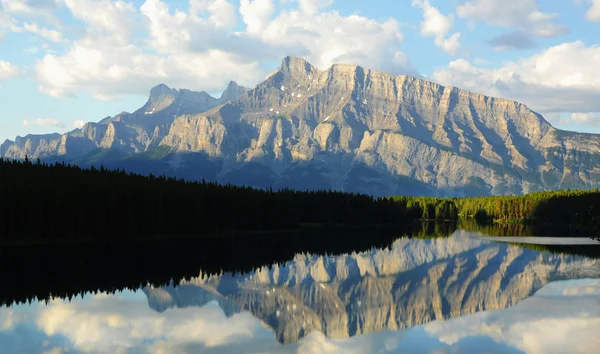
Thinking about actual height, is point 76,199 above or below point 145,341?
above

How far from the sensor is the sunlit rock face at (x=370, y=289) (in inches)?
2559

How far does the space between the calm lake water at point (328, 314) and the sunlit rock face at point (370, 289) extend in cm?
18

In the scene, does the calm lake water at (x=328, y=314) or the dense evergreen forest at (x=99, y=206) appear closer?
the calm lake water at (x=328, y=314)

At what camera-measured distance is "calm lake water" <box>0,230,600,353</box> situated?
5191 centimetres

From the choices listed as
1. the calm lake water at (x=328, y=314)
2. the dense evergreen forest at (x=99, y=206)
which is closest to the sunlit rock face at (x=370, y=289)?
the calm lake water at (x=328, y=314)

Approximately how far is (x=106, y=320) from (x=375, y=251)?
307 ft

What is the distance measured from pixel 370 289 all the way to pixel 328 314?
20510 mm

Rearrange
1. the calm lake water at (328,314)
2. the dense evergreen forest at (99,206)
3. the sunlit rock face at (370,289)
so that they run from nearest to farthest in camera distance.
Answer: the calm lake water at (328,314) → the sunlit rock face at (370,289) → the dense evergreen forest at (99,206)

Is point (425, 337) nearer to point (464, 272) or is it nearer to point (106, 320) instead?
point (106, 320)

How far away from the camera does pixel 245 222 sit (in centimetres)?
19750

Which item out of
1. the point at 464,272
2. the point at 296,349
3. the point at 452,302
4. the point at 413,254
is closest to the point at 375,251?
the point at 413,254

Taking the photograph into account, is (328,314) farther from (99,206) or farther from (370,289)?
(99,206)

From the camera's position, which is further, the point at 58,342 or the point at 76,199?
the point at 76,199

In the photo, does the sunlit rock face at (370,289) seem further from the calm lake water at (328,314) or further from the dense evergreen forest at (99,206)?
the dense evergreen forest at (99,206)
